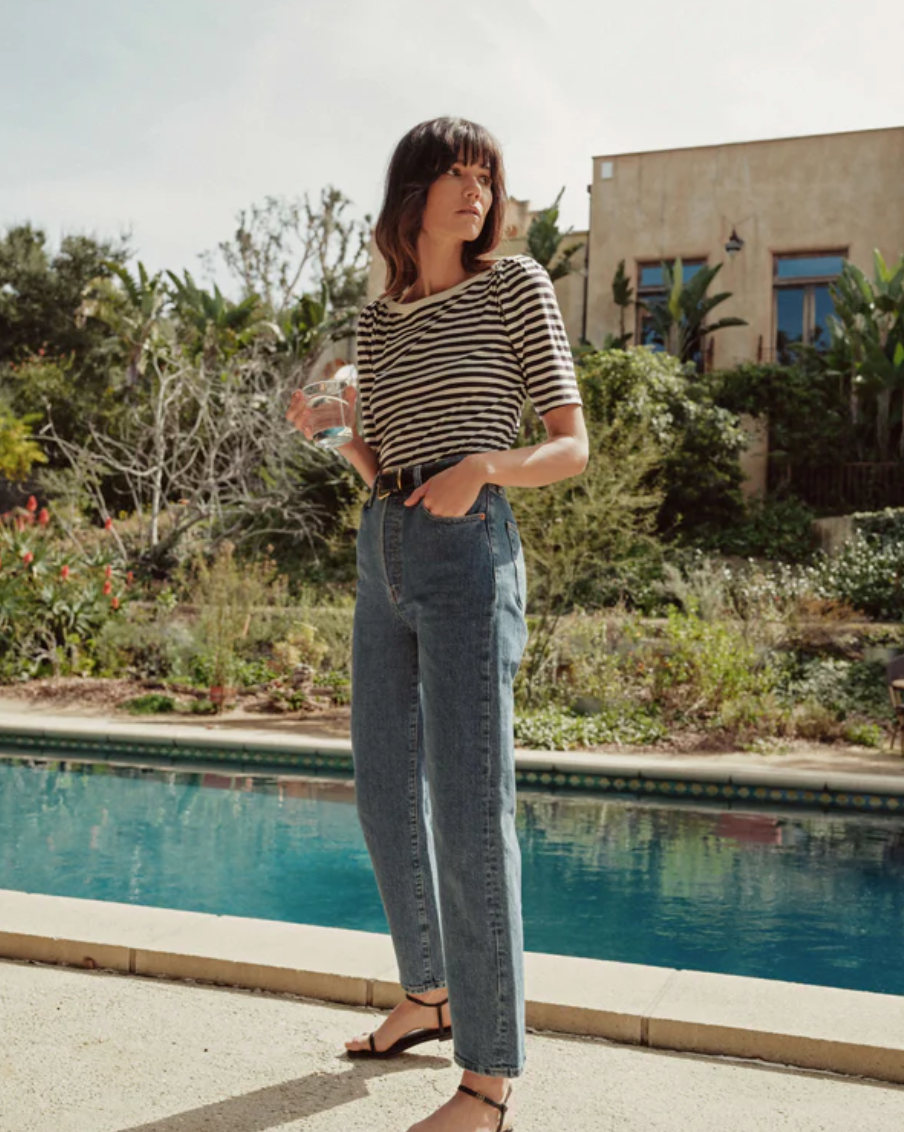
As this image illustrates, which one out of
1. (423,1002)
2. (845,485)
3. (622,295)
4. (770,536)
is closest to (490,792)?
(423,1002)

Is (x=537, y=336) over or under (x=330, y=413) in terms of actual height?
over

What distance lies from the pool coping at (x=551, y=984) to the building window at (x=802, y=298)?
1673cm

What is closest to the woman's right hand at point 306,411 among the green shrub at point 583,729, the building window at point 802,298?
the green shrub at point 583,729

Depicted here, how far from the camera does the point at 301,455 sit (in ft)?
51.2

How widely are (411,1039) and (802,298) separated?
1793cm

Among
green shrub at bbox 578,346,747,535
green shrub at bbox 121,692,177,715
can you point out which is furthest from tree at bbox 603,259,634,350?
green shrub at bbox 121,692,177,715

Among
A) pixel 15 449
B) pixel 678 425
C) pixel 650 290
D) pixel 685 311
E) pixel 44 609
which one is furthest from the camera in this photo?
pixel 650 290

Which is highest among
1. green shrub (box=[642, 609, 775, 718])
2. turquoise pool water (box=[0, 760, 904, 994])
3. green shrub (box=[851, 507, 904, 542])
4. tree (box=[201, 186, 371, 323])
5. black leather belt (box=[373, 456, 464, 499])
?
tree (box=[201, 186, 371, 323])

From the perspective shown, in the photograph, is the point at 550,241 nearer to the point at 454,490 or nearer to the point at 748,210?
the point at 748,210

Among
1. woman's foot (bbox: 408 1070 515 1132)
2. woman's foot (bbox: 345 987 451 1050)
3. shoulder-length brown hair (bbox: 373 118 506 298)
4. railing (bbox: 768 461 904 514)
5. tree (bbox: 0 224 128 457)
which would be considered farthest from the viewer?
tree (bbox: 0 224 128 457)

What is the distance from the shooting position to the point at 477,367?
77.4 inches

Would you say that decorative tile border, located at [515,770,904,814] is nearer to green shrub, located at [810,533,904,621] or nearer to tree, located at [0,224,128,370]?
green shrub, located at [810,533,904,621]

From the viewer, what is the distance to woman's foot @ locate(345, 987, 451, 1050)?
7.14ft

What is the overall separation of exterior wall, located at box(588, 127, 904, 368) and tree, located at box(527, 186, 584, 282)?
458mm
